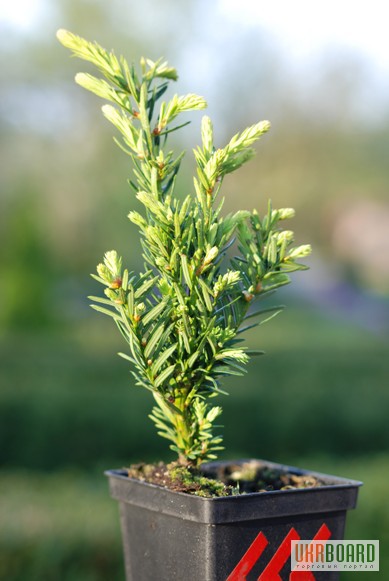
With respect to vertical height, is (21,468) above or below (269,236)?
below

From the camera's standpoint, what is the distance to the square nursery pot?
1.24 m

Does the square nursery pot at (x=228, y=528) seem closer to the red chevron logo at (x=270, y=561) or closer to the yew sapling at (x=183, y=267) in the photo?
the red chevron logo at (x=270, y=561)

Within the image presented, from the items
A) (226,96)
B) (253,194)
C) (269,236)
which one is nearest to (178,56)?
(226,96)

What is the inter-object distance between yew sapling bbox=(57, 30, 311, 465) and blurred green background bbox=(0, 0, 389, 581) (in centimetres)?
211

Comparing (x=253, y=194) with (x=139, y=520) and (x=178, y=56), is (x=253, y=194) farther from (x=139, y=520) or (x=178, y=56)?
(x=139, y=520)

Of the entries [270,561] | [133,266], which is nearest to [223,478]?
[270,561]

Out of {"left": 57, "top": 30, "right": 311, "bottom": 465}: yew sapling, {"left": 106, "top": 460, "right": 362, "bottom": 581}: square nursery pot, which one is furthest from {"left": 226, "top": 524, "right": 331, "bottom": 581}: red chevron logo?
{"left": 57, "top": 30, "right": 311, "bottom": 465}: yew sapling

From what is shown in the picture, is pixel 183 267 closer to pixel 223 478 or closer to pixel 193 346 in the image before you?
pixel 193 346

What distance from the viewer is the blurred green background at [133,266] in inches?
162

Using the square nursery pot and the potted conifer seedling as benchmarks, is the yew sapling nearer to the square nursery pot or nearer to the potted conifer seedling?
the potted conifer seedling

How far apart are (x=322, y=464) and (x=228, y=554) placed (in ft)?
11.7

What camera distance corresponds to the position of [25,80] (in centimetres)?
2645

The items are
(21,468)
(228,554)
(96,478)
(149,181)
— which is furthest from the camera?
(21,468)

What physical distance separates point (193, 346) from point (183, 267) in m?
0.13
